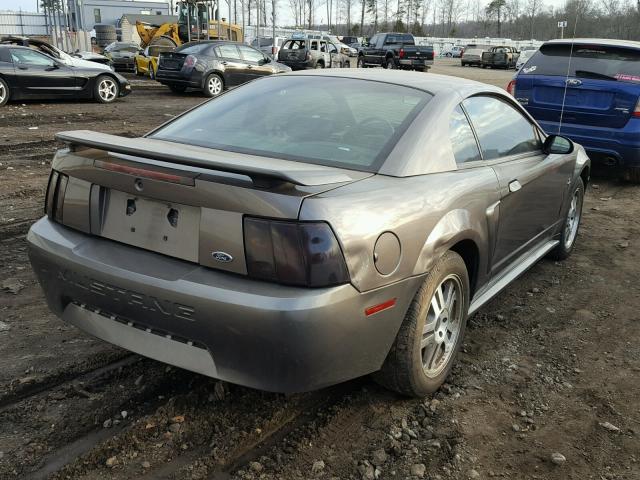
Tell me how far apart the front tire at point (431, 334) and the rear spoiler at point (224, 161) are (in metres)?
0.60

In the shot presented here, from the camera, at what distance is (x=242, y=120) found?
3279 millimetres

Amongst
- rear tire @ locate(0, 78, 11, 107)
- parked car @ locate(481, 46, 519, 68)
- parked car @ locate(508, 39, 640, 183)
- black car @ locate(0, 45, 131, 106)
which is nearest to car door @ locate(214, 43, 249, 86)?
black car @ locate(0, 45, 131, 106)

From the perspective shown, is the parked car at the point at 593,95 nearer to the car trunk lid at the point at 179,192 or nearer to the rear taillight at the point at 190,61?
the car trunk lid at the point at 179,192

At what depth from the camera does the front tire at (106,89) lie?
1430 centimetres

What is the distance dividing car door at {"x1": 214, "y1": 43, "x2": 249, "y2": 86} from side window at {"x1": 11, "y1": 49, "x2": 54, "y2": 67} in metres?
4.82

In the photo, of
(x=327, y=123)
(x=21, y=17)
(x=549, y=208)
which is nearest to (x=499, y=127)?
(x=549, y=208)

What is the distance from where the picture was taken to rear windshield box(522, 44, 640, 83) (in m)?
7.09

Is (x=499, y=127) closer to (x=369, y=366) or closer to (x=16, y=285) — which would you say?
(x=369, y=366)

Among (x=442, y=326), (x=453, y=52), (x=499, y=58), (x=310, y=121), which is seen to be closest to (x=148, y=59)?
(x=310, y=121)

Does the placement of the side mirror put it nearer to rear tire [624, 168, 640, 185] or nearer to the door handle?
the door handle

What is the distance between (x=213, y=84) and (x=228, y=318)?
15.6 meters

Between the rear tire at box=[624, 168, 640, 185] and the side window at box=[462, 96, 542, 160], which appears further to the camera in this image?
the rear tire at box=[624, 168, 640, 185]

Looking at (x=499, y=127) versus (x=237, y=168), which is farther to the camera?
(x=499, y=127)

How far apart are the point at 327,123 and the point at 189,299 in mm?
1267
